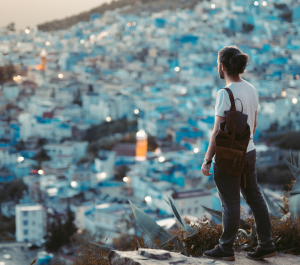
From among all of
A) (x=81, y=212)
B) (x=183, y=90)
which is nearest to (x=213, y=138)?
(x=81, y=212)

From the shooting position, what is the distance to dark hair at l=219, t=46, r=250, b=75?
1498 mm

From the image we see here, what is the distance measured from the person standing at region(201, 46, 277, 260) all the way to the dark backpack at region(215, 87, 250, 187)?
0.03 m

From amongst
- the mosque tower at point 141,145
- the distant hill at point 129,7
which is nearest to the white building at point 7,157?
the mosque tower at point 141,145

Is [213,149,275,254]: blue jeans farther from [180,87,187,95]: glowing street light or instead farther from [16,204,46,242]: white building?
[180,87,187,95]: glowing street light

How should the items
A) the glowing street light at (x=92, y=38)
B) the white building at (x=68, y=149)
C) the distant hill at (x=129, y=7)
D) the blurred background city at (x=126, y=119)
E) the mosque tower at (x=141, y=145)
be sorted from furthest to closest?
the distant hill at (x=129, y=7) → the glowing street light at (x=92, y=38) → the white building at (x=68, y=149) → the mosque tower at (x=141, y=145) → the blurred background city at (x=126, y=119)

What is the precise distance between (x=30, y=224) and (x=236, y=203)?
1216cm

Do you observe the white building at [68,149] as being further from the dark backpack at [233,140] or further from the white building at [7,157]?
the dark backpack at [233,140]

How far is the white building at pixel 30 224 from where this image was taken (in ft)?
41.9

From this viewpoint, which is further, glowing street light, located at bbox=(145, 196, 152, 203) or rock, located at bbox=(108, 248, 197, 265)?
glowing street light, located at bbox=(145, 196, 152, 203)

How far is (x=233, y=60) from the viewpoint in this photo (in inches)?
59.0

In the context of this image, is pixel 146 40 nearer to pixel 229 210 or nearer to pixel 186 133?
pixel 186 133

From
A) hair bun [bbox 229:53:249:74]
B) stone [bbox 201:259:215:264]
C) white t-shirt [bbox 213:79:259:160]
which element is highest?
hair bun [bbox 229:53:249:74]

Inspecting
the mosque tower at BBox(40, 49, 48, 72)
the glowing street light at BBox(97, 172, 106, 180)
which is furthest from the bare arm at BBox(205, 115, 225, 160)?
the mosque tower at BBox(40, 49, 48, 72)

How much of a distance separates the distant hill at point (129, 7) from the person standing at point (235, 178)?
175 ft
